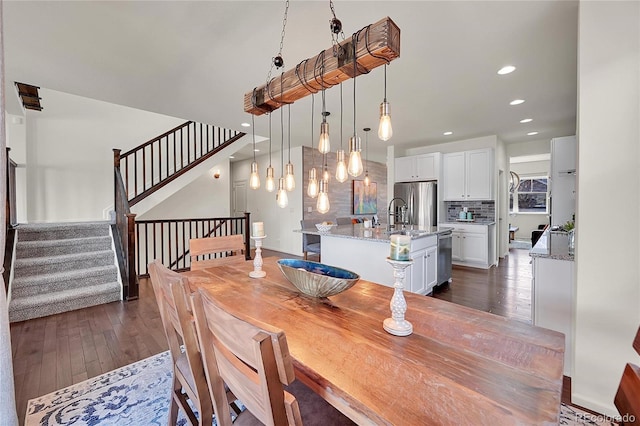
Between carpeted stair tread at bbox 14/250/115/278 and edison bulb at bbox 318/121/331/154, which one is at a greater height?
edison bulb at bbox 318/121/331/154

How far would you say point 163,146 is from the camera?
579 centimetres

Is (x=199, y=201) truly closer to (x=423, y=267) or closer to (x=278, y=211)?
(x=278, y=211)

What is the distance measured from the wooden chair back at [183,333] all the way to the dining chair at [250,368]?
0.56ft

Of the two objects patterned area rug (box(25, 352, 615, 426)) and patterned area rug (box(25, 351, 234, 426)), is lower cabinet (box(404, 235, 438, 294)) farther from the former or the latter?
patterned area rug (box(25, 351, 234, 426))

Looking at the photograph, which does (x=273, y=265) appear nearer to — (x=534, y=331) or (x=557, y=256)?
(x=534, y=331)

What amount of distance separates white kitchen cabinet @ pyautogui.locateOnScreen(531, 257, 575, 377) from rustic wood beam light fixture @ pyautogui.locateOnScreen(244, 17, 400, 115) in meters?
2.07

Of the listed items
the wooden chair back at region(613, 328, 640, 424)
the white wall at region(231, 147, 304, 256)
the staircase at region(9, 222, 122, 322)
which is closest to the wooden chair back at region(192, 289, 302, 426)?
the wooden chair back at region(613, 328, 640, 424)

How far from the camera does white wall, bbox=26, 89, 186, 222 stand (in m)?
4.84

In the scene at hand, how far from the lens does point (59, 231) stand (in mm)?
3842

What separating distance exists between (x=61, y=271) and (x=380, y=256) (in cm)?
409

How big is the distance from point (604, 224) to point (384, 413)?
1.87 meters

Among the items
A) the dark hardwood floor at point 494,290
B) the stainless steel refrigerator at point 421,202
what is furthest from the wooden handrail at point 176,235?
the stainless steel refrigerator at point 421,202

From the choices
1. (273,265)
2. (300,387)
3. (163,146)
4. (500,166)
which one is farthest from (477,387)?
(163,146)

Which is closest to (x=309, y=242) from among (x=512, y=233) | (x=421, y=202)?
(x=421, y=202)
